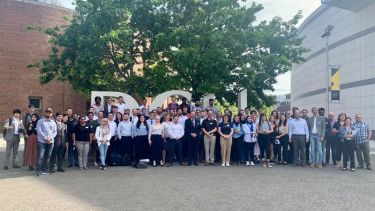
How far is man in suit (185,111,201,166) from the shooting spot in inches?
541

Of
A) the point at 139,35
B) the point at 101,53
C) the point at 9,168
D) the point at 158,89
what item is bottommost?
the point at 9,168

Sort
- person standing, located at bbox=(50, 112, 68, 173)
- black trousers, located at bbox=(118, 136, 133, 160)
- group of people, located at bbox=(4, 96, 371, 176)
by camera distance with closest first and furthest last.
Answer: person standing, located at bbox=(50, 112, 68, 173) < group of people, located at bbox=(4, 96, 371, 176) < black trousers, located at bbox=(118, 136, 133, 160)

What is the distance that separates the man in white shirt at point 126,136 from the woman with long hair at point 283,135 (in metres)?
5.44

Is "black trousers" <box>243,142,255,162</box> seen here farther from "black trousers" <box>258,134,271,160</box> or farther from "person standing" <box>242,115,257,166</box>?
"black trousers" <box>258,134,271,160</box>

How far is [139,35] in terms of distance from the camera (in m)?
19.2

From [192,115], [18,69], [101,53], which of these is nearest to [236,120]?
[192,115]

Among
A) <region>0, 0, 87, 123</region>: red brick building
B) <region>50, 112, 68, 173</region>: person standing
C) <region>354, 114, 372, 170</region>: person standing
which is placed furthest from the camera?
<region>0, 0, 87, 123</region>: red brick building

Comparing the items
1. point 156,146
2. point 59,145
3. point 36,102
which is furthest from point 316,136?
point 36,102

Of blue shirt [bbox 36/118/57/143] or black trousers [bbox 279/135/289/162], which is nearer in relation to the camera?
blue shirt [bbox 36/118/57/143]

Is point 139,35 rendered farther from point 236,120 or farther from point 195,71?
point 236,120

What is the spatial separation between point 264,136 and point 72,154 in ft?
22.8

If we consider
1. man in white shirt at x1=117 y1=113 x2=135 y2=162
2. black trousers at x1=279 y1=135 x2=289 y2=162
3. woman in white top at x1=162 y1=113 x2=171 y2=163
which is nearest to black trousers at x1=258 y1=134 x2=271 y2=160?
black trousers at x1=279 y1=135 x2=289 y2=162

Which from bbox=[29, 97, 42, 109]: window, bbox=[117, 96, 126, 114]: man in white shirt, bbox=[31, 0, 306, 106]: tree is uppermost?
bbox=[31, 0, 306, 106]: tree

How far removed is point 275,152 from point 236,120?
2.00 metres
